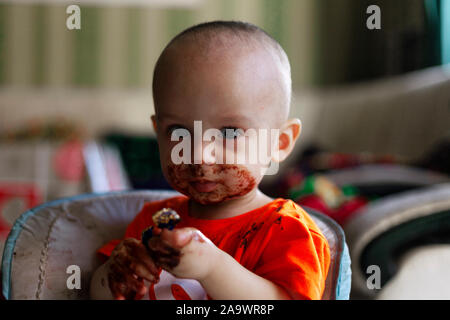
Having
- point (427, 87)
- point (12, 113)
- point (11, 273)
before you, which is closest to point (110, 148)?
point (12, 113)

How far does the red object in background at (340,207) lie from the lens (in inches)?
53.6

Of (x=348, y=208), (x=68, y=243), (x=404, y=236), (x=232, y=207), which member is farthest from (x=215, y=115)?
A: (x=348, y=208)

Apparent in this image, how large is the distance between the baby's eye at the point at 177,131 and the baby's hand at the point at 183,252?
5.4 inches

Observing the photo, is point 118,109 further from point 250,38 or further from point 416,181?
point 250,38

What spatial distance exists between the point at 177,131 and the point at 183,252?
0.56 ft

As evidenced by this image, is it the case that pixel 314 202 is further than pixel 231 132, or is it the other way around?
pixel 314 202

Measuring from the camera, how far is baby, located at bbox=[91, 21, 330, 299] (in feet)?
1.74

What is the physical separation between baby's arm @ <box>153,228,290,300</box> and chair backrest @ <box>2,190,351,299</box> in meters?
0.13

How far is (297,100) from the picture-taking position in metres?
1.94

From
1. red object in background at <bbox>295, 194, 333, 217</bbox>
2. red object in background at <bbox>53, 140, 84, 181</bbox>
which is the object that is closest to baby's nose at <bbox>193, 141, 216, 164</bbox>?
red object in background at <bbox>295, 194, 333, 217</bbox>

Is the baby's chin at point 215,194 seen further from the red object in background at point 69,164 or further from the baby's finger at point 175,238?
the red object in background at point 69,164

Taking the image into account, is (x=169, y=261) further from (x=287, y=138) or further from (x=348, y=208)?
(x=348, y=208)

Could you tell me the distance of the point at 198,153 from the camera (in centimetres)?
58

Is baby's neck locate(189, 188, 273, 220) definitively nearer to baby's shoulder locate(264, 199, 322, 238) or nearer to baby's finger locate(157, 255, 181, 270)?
baby's shoulder locate(264, 199, 322, 238)
